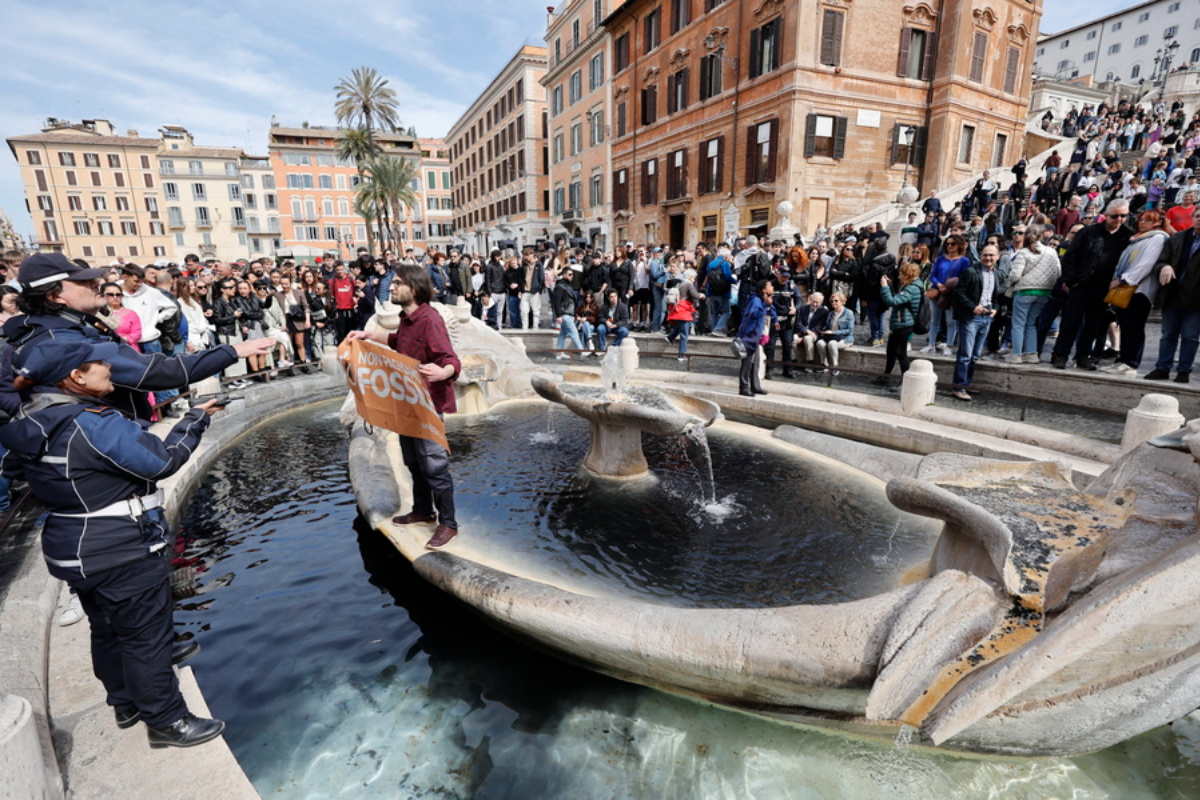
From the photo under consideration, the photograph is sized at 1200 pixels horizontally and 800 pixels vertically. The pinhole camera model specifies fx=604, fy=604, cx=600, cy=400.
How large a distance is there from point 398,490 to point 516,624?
2.27 meters

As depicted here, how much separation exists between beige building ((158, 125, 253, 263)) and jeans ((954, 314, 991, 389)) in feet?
257

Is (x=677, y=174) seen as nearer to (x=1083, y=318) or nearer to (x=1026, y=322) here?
(x=1026, y=322)

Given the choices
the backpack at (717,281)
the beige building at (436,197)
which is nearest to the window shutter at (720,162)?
the backpack at (717,281)

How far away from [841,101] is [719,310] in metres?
16.3

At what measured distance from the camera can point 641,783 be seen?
8.73 feet

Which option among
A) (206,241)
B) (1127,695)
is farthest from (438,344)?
(206,241)

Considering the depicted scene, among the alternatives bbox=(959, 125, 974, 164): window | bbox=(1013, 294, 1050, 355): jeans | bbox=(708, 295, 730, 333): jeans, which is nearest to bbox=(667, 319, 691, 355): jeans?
bbox=(708, 295, 730, 333): jeans

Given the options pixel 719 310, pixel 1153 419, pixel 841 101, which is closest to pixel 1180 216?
pixel 1153 419

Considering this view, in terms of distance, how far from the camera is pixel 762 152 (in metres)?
25.4

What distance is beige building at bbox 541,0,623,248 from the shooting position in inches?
1451

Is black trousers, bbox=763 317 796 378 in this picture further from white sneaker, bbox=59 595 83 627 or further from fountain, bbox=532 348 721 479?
white sneaker, bbox=59 595 83 627

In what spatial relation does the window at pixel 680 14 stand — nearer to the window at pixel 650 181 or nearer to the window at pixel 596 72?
the window at pixel 650 181

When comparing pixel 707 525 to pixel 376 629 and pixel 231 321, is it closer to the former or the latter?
pixel 376 629

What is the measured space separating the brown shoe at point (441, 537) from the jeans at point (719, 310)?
1012 centimetres
